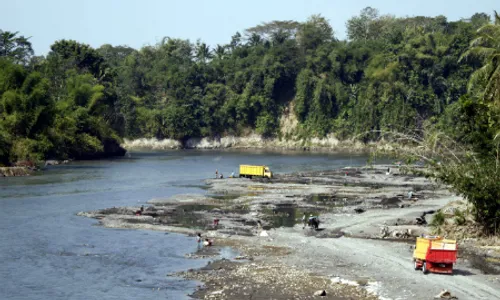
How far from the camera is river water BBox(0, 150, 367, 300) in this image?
111 feet

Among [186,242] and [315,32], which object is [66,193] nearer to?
[186,242]

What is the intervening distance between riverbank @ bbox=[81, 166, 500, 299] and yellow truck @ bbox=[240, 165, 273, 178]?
369 centimetres

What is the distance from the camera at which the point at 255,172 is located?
84312 mm

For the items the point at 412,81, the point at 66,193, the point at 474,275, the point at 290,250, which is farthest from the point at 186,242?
the point at 412,81

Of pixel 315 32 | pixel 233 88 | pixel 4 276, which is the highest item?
pixel 315 32

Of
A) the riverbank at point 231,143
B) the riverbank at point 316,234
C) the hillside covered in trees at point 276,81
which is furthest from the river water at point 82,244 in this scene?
the riverbank at point 231,143

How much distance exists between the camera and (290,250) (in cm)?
4075

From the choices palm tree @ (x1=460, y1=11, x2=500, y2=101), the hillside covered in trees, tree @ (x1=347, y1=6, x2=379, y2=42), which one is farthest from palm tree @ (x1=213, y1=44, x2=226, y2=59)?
palm tree @ (x1=460, y1=11, x2=500, y2=101)

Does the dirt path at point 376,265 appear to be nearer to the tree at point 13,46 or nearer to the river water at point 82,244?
the river water at point 82,244

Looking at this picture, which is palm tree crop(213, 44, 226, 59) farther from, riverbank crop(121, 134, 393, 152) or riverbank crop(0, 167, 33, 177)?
riverbank crop(0, 167, 33, 177)

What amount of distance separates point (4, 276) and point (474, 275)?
2306 centimetres

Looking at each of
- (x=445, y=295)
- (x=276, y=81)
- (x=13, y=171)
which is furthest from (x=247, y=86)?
(x=445, y=295)

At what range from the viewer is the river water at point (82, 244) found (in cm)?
3391

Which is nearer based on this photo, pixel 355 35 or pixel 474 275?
pixel 474 275
